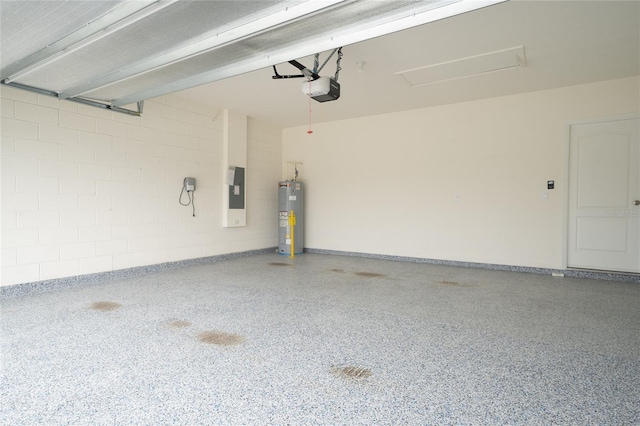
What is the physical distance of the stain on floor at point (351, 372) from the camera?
2080 millimetres

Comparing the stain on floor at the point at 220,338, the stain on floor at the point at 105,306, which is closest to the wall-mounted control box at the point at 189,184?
the stain on floor at the point at 105,306

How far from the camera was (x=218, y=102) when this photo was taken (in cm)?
583

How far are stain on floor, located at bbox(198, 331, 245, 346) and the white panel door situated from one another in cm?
484

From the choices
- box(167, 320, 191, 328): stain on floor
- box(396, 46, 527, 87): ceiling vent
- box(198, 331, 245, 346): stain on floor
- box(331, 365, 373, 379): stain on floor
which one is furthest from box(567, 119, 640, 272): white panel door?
box(167, 320, 191, 328): stain on floor

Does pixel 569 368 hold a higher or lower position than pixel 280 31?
lower

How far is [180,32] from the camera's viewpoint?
8.31 ft

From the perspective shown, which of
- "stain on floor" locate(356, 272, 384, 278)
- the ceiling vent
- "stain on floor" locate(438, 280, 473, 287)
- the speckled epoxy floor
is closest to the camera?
the speckled epoxy floor

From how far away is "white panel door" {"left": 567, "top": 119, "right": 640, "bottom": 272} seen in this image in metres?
4.71

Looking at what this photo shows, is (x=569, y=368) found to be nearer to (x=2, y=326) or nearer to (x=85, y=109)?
(x=2, y=326)

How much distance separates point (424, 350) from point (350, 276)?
8.54 feet

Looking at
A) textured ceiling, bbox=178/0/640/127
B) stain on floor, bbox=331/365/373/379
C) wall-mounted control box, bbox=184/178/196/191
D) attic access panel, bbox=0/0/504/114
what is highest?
textured ceiling, bbox=178/0/640/127

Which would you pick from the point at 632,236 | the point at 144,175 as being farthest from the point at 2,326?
the point at 632,236

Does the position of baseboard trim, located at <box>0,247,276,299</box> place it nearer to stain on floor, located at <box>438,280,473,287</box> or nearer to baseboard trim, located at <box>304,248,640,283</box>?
baseboard trim, located at <box>304,248,640,283</box>

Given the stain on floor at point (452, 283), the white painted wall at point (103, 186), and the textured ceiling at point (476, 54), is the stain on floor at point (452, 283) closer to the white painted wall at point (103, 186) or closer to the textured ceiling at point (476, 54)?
the textured ceiling at point (476, 54)
